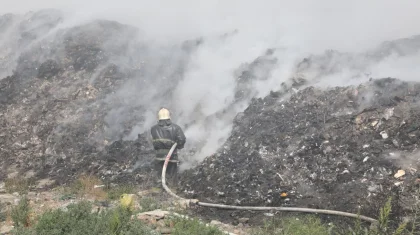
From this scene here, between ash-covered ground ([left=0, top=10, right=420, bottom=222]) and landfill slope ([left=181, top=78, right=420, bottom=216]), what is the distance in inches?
1.1

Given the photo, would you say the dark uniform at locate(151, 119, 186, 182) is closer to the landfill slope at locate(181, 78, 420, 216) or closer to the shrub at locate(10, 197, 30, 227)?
the landfill slope at locate(181, 78, 420, 216)

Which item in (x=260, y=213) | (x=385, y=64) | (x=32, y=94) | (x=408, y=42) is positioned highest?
(x=32, y=94)

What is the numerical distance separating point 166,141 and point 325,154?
3.39 m

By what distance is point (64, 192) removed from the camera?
25.4 feet

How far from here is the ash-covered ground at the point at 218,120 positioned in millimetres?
7008

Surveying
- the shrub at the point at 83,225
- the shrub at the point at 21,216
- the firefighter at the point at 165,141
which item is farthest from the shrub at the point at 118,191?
the shrub at the point at 83,225

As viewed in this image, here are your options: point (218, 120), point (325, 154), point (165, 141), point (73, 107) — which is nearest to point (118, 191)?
point (165, 141)

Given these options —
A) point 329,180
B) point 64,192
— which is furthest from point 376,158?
point 64,192

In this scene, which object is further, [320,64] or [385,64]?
[320,64]

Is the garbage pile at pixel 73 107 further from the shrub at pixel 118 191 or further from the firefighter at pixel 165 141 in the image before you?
the firefighter at pixel 165 141

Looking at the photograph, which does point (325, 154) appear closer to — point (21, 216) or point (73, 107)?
point (21, 216)

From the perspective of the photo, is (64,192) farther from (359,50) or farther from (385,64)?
(359,50)

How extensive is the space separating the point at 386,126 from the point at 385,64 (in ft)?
12.2

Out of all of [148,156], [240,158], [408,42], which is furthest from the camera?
[408,42]
